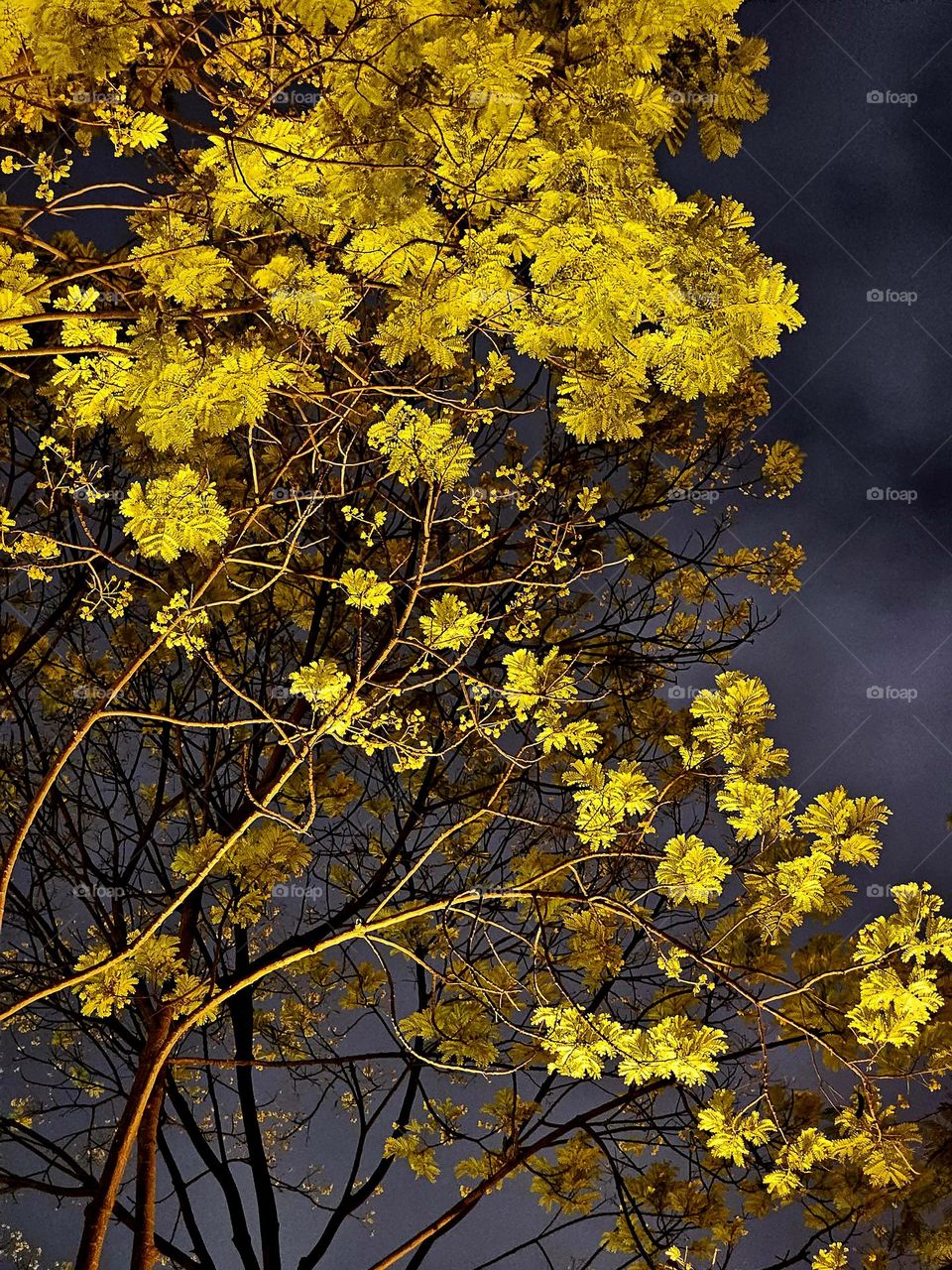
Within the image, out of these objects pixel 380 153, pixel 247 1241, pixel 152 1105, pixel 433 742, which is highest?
pixel 433 742

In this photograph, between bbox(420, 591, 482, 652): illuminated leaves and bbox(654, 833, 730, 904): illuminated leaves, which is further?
bbox(420, 591, 482, 652): illuminated leaves

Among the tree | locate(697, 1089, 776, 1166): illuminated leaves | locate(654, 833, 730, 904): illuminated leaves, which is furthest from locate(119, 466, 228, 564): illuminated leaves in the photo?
locate(697, 1089, 776, 1166): illuminated leaves

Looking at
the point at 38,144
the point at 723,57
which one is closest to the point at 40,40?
the point at 723,57

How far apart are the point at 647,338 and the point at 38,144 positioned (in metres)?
3.81

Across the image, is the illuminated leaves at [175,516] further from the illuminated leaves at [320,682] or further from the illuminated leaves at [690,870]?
the illuminated leaves at [690,870]

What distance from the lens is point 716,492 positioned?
20.9 feet

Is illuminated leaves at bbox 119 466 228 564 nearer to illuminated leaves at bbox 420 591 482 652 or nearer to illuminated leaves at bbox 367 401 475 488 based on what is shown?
illuminated leaves at bbox 367 401 475 488

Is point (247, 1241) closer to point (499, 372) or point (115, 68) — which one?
point (499, 372)

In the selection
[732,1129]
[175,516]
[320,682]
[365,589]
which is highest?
[175,516]

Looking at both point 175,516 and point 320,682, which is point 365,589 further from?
point 175,516

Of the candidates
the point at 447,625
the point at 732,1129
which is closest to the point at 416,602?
the point at 447,625

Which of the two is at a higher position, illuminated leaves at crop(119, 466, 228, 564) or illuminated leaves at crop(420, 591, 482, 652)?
illuminated leaves at crop(119, 466, 228, 564)

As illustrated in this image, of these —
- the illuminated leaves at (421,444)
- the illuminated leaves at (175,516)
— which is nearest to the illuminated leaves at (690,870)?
the illuminated leaves at (421,444)

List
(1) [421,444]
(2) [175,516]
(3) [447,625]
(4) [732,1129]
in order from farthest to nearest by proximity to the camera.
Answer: (3) [447,625]
(1) [421,444]
(4) [732,1129]
(2) [175,516]
